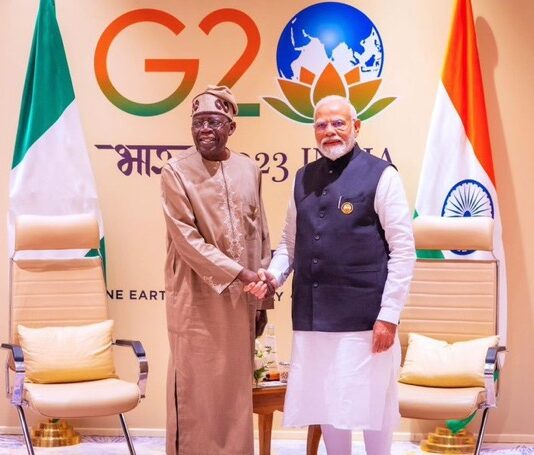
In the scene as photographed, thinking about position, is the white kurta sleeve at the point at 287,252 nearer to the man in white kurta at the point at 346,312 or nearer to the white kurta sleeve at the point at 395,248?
the man in white kurta at the point at 346,312

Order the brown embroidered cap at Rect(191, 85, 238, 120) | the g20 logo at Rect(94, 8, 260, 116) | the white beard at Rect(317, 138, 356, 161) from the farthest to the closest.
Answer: the g20 logo at Rect(94, 8, 260, 116), the brown embroidered cap at Rect(191, 85, 238, 120), the white beard at Rect(317, 138, 356, 161)

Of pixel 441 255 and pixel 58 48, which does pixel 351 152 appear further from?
pixel 58 48

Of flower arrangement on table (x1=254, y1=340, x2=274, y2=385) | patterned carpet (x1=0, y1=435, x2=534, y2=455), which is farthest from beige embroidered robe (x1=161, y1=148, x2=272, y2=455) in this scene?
patterned carpet (x1=0, y1=435, x2=534, y2=455)

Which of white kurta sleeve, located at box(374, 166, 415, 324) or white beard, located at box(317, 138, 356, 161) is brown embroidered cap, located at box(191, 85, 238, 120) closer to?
white beard, located at box(317, 138, 356, 161)

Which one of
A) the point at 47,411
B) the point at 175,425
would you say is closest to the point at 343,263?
the point at 175,425

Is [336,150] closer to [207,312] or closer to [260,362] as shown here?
[207,312]

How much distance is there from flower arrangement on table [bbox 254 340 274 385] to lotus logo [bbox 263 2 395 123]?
167 centimetres

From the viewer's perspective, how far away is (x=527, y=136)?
545cm

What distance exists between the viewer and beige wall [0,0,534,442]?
5.45m

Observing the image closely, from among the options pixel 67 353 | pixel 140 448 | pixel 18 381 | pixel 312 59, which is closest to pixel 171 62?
pixel 312 59

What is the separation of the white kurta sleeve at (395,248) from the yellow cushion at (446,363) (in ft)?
4.24

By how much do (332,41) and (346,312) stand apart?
2298 mm

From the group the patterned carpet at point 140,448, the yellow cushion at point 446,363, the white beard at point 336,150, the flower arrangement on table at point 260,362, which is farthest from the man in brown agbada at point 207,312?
the patterned carpet at point 140,448

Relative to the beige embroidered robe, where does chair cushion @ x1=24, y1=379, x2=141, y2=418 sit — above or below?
below
